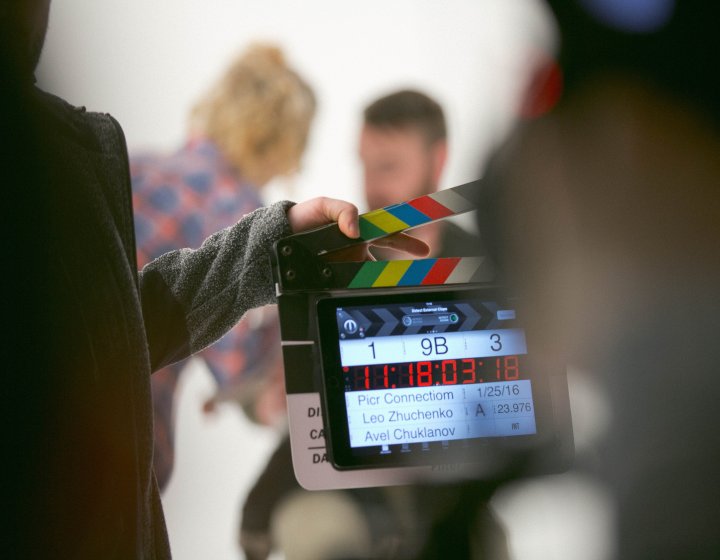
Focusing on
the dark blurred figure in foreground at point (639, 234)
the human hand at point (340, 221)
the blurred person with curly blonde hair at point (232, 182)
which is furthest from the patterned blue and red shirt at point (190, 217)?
the human hand at point (340, 221)

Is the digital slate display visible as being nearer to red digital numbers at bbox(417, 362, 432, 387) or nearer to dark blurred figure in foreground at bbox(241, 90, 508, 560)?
red digital numbers at bbox(417, 362, 432, 387)

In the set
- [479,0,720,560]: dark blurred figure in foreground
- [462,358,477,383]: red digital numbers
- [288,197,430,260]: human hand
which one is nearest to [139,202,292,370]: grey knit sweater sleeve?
[288,197,430,260]: human hand

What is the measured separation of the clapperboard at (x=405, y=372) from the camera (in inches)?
32.7

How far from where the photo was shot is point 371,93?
166 centimetres

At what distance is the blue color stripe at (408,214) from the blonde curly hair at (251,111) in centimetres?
78

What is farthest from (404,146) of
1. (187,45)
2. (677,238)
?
(677,238)

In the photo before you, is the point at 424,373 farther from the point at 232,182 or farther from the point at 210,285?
the point at 232,182

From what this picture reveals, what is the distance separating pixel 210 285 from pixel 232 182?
806 mm

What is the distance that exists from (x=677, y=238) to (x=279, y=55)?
3.32 ft

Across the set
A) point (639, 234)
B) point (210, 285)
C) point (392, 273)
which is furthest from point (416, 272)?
point (639, 234)

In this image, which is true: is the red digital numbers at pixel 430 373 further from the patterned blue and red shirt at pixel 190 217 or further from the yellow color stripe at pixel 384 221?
the patterned blue and red shirt at pixel 190 217

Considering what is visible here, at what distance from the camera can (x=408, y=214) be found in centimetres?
88

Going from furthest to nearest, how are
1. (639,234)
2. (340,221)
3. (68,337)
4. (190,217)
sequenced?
(639,234)
(190,217)
(340,221)
(68,337)

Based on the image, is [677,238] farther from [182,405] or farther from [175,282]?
[175,282]
